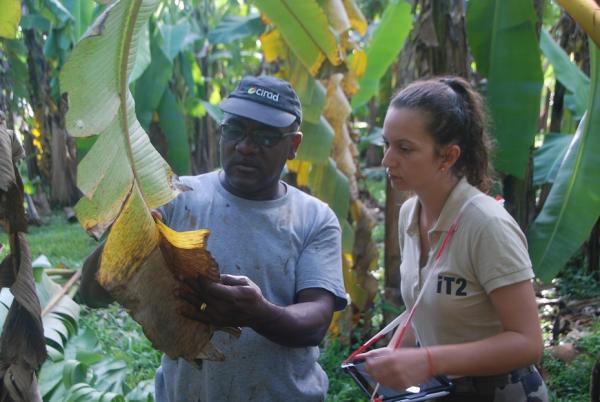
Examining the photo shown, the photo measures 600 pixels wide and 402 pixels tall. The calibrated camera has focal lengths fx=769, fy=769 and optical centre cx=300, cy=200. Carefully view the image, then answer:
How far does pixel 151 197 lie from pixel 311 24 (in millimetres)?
1540

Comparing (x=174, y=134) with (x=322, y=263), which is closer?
(x=322, y=263)

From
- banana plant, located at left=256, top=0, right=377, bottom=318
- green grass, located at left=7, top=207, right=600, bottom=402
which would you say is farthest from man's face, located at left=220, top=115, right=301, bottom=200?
green grass, located at left=7, top=207, right=600, bottom=402

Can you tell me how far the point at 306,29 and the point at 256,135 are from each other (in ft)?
3.18

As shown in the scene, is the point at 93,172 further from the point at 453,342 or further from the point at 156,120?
the point at 156,120

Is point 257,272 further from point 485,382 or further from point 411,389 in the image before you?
point 485,382

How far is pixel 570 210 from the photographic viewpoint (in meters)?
3.19

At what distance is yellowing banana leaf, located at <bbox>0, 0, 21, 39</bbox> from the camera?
168 centimetres

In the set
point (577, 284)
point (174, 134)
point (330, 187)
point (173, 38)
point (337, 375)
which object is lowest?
point (337, 375)

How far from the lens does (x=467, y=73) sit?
3.52m

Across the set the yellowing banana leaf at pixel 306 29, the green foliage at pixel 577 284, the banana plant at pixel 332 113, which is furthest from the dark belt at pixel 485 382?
the green foliage at pixel 577 284

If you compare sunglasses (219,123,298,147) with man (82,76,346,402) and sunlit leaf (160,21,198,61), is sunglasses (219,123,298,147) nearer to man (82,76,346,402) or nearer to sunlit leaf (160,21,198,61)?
man (82,76,346,402)

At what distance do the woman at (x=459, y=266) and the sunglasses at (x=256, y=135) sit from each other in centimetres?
34

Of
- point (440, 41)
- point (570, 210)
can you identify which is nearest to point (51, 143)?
point (440, 41)

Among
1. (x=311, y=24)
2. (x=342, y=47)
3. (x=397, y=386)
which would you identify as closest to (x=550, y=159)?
(x=342, y=47)
